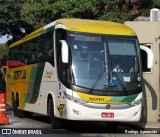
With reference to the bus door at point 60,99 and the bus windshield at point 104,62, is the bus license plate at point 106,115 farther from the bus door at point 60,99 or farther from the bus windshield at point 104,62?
the bus door at point 60,99

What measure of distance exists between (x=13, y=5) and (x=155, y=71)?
20631 mm

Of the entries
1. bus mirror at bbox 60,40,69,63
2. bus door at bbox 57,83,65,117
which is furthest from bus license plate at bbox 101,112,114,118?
bus mirror at bbox 60,40,69,63

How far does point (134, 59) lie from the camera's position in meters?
14.9

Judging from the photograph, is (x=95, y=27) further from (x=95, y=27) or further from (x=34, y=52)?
(x=34, y=52)

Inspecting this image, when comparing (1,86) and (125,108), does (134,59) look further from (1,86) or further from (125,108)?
(1,86)

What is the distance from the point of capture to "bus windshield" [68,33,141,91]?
14297 mm

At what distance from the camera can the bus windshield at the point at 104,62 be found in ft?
46.9

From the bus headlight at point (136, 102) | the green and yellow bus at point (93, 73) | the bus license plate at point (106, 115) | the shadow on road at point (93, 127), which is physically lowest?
the shadow on road at point (93, 127)

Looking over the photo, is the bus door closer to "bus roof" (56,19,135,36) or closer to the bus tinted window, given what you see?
the bus tinted window

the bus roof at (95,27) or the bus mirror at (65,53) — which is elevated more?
the bus roof at (95,27)

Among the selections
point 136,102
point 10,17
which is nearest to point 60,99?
point 136,102

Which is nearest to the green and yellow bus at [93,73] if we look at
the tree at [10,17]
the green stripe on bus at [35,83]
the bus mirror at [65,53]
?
the bus mirror at [65,53]

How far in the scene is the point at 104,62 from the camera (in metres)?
14.5

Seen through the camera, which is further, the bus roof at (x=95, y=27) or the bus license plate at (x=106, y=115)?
the bus roof at (x=95, y=27)
